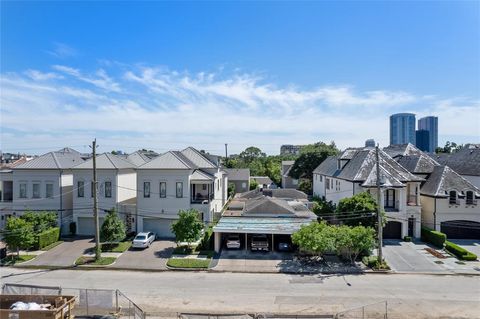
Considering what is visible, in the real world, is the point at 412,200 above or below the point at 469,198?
below

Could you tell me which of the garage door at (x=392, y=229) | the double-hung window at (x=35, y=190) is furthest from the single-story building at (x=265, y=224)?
the double-hung window at (x=35, y=190)

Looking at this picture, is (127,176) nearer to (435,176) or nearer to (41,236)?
(41,236)

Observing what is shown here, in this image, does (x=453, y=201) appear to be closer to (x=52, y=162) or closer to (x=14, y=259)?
(x=14, y=259)

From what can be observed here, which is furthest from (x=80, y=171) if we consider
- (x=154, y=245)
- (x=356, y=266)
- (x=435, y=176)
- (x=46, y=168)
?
(x=435, y=176)

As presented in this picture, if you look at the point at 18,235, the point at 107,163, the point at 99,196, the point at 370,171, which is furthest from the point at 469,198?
the point at 18,235

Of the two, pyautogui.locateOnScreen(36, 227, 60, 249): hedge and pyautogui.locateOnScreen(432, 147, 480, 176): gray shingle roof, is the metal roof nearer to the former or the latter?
pyautogui.locateOnScreen(36, 227, 60, 249): hedge

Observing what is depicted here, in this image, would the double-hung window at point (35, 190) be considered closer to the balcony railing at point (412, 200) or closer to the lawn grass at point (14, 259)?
the lawn grass at point (14, 259)

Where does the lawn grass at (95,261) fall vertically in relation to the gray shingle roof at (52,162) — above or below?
below
